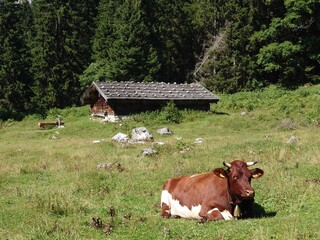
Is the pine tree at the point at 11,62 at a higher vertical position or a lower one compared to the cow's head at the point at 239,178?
lower

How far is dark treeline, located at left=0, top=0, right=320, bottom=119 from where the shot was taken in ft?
156

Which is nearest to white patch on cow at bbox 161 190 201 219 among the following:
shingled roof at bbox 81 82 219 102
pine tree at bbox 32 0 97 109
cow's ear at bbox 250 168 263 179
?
cow's ear at bbox 250 168 263 179

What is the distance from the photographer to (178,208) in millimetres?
8570

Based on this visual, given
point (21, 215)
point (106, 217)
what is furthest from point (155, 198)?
point (21, 215)

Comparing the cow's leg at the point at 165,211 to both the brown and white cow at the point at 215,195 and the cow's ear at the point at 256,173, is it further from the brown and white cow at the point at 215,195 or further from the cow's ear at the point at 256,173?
the cow's ear at the point at 256,173

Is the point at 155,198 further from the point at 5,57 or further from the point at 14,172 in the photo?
the point at 5,57

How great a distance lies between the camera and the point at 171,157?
17.0 metres

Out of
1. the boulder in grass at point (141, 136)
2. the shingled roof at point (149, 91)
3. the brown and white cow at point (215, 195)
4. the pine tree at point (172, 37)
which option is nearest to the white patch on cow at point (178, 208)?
the brown and white cow at point (215, 195)

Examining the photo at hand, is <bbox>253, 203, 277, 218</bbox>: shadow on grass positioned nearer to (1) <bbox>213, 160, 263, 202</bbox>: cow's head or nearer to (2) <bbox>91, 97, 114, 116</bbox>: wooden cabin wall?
(1) <bbox>213, 160, 263, 202</bbox>: cow's head

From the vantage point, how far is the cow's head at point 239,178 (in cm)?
715

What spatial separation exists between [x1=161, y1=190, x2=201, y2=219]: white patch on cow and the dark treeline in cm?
4001

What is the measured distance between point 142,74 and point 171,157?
128 ft

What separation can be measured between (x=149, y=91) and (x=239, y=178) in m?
33.6

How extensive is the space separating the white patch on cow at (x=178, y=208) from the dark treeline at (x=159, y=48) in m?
40.0
